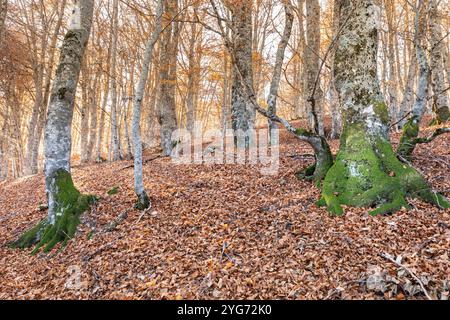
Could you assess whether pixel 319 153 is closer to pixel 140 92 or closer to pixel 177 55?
pixel 140 92

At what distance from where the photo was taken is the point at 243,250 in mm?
4480

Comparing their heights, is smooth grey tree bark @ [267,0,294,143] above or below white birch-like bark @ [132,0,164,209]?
above

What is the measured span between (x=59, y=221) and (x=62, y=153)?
149 centimetres

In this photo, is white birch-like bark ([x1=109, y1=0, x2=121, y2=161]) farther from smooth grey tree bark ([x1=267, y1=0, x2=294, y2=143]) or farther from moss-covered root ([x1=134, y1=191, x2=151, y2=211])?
moss-covered root ([x1=134, y1=191, x2=151, y2=211])

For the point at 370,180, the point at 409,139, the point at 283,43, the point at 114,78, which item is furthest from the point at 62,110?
the point at 114,78

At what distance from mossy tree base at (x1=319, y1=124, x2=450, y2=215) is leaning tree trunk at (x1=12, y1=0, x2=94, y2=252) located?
5418mm

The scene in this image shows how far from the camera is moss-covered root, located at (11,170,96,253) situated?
5.92 metres

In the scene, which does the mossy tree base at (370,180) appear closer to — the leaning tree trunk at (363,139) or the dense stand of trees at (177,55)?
the leaning tree trunk at (363,139)

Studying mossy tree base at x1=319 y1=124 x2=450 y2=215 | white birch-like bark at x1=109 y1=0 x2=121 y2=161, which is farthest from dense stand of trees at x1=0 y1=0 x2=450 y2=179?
mossy tree base at x1=319 y1=124 x2=450 y2=215

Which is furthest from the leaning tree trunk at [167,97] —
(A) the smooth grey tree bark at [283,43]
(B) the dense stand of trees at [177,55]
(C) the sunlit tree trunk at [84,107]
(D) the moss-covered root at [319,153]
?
(C) the sunlit tree trunk at [84,107]

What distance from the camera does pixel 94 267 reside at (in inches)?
185

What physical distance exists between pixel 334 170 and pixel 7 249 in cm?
724

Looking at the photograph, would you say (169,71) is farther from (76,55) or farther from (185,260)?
(185,260)

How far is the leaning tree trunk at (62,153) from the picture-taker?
602 cm
